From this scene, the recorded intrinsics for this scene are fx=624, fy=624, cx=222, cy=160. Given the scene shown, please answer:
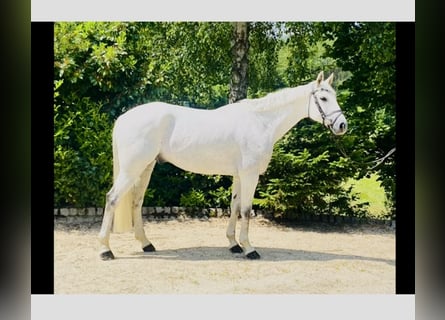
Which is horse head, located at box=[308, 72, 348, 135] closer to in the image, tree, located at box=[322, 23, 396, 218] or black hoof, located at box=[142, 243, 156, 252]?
tree, located at box=[322, 23, 396, 218]

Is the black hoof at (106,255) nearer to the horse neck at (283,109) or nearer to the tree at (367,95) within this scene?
the horse neck at (283,109)

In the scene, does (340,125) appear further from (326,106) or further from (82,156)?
(82,156)

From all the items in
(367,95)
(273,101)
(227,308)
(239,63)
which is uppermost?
(239,63)

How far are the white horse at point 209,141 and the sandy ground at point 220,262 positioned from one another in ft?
0.70

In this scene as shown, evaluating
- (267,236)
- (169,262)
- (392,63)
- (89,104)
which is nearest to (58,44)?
(89,104)

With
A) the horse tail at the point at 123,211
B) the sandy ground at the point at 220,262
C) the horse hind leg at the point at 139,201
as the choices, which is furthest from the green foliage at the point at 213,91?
the horse tail at the point at 123,211

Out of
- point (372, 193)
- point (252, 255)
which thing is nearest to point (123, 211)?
point (252, 255)

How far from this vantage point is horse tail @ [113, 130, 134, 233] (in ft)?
21.6

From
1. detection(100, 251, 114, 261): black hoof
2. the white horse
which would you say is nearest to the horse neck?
the white horse

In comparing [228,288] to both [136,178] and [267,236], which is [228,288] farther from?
[136,178]

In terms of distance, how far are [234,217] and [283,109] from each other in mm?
1296

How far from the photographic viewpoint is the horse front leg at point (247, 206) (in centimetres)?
662

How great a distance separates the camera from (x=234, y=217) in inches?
269

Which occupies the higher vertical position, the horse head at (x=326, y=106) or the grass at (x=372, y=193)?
the horse head at (x=326, y=106)
